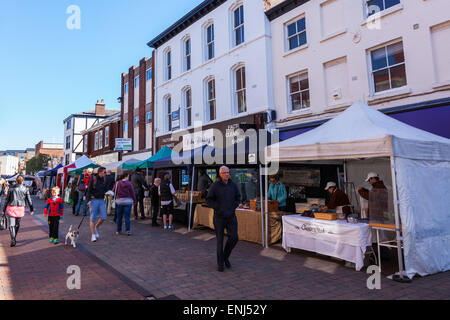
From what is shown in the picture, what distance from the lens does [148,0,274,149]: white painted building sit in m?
14.4

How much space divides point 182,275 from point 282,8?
42.0 ft

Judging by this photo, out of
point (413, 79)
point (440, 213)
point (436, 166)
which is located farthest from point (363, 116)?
point (413, 79)

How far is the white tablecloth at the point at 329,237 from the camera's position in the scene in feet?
17.8

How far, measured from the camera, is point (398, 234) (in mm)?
4973

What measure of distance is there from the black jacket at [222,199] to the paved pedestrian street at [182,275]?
106 centimetres

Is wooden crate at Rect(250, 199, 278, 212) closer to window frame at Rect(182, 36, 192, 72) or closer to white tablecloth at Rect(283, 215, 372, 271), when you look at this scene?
white tablecloth at Rect(283, 215, 372, 271)

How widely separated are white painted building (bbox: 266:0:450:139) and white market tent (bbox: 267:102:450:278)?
13.4ft

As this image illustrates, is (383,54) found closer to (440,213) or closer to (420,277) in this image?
(440,213)

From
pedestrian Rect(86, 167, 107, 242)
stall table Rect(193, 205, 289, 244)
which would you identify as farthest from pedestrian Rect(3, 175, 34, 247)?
stall table Rect(193, 205, 289, 244)

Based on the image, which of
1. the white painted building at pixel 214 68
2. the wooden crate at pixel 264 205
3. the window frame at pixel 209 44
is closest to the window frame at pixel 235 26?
the white painted building at pixel 214 68

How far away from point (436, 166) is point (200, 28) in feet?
51.2

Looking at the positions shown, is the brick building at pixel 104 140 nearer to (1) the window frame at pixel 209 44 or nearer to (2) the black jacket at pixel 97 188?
(1) the window frame at pixel 209 44

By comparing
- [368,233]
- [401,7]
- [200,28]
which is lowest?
[368,233]

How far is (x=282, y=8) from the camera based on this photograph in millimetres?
13734
